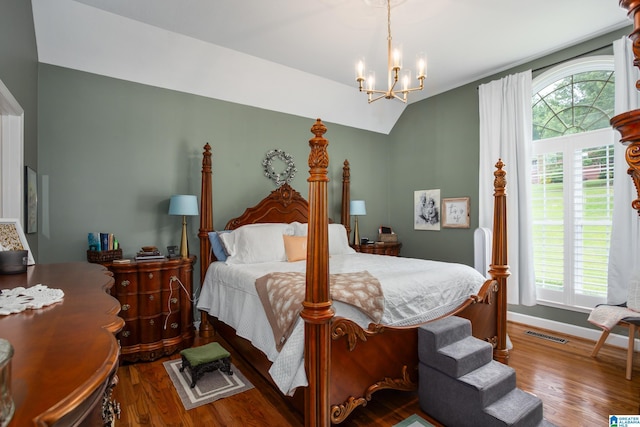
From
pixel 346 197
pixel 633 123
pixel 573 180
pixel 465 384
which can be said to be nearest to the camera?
pixel 633 123

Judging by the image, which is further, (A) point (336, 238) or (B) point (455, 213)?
(B) point (455, 213)

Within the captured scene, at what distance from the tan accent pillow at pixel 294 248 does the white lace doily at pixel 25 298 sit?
2365 mm

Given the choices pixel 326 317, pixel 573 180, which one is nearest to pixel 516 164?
pixel 573 180

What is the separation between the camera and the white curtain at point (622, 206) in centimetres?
301

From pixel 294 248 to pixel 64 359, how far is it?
284 cm

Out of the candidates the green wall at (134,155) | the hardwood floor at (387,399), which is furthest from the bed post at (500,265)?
the green wall at (134,155)

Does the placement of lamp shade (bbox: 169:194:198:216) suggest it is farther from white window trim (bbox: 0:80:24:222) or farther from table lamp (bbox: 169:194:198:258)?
white window trim (bbox: 0:80:24:222)

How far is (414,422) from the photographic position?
204 centimetres

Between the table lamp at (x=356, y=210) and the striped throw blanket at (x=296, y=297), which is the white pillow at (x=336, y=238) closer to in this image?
the table lamp at (x=356, y=210)

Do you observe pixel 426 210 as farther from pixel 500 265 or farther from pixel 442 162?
pixel 500 265

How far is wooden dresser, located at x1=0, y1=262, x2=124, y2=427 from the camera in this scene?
0.50 meters

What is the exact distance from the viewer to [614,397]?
2279mm

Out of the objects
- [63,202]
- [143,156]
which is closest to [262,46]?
Answer: [143,156]

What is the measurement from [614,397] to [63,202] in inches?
187
